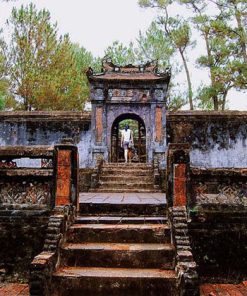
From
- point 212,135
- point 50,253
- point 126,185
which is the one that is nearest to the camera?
point 50,253

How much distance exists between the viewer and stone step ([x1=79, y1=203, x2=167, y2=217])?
6.03 metres

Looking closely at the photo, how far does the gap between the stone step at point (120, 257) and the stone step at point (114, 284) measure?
256 mm

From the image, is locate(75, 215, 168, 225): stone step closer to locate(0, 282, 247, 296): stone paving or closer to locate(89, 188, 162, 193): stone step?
locate(0, 282, 247, 296): stone paving

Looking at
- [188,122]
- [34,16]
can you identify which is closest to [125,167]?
[188,122]

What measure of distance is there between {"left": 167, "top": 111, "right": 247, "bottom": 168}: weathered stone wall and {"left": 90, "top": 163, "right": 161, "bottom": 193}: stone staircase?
4449 millimetres

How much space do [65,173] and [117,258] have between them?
1.64 meters

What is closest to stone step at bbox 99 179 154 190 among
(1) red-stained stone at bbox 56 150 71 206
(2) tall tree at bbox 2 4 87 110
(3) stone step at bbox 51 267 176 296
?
(1) red-stained stone at bbox 56 150 71 206

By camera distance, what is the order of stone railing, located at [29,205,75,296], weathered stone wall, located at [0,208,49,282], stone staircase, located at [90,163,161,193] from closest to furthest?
stone railing, located at [29,205,75,296], weathered stone wall, located at [0,208,49,282], stone staircase, located at [90,163,161,193]

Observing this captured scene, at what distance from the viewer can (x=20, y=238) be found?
5586 millimetres

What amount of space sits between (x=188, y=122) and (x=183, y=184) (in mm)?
10836

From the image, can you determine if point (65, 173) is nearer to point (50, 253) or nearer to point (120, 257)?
point (50, 253)

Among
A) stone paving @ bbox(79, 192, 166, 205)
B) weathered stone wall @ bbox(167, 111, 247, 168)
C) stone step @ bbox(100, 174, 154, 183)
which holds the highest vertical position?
weathered stone wall @ bbox(167, 111, 247, 168)

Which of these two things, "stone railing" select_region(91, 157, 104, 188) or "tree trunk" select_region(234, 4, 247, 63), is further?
"tree trunk" select_region(234, 4, 247, 63)

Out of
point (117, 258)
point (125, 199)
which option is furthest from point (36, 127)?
point (117, 258)
